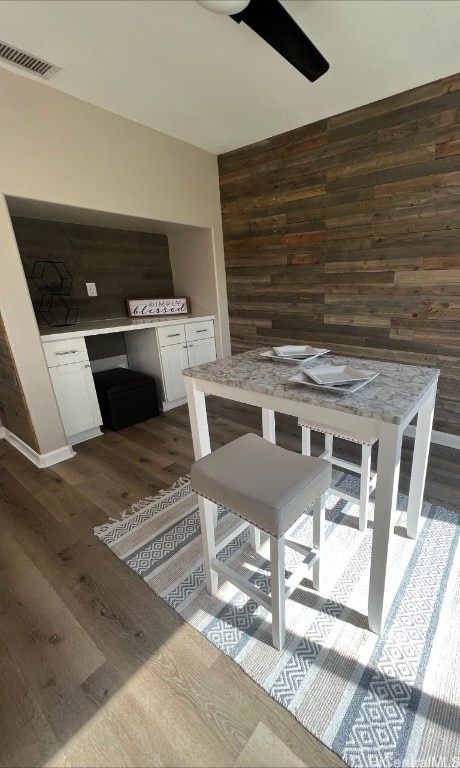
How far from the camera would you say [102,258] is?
326 centimetres

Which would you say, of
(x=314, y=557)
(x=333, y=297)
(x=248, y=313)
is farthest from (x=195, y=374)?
(x=248, y=313)

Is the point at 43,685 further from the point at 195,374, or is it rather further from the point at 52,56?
the point at 52,56

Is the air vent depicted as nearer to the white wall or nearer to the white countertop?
the white wall

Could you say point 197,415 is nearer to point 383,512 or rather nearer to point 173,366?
point 383,512

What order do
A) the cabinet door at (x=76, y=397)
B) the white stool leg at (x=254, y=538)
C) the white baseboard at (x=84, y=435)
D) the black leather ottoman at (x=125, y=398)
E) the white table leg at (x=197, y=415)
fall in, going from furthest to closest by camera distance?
the black leather ottoman at (x=125, y=398)
the white baseboard at (x=84, y=435)
the cabinet door at (x=76, y=397)
the white stool leg at (x=254, y=538)
the white table leg at (x=197, y=415)

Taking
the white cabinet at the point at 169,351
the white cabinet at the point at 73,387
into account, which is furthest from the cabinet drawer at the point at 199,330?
the white cabinet at the point at 73,387

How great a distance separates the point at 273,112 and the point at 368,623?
325cm

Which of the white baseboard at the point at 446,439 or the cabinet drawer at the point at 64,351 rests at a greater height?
the cabinet drawer at the point at 64,351

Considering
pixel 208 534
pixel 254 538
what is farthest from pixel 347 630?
pixel 208 534

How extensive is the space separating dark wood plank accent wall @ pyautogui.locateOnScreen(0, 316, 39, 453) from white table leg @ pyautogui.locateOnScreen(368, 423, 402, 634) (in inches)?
91.6

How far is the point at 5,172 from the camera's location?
6.56ft

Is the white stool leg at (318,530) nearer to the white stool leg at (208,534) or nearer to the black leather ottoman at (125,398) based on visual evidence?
the white stool leg at (208,534)

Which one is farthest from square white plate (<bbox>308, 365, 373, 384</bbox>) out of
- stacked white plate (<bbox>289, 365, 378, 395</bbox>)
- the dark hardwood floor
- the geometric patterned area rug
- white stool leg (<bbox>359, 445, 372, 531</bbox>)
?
the dark hardwood floor

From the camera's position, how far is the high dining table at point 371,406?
→ 38.9 inches
